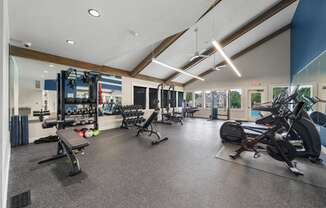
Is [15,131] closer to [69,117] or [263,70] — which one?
[69,117]

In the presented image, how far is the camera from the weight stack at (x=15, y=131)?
3.67 meters

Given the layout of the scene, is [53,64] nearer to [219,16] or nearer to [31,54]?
[31,54]

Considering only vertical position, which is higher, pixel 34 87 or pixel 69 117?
pixel 34 87

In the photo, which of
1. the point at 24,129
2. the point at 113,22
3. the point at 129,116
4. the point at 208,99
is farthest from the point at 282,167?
the point at 208,99

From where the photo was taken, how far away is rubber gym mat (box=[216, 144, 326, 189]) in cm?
224

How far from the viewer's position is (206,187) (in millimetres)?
2004

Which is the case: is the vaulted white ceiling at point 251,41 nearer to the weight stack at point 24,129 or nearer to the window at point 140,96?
the window at point 140,96

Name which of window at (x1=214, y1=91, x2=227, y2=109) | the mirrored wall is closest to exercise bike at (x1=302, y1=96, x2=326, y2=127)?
window at (x1=214, y1=91, x2=227, y2=109)

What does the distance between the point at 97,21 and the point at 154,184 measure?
3502 mm

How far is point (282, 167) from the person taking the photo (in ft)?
8.74

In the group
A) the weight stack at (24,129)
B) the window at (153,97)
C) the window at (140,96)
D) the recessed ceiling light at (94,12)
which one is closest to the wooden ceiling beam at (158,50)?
the window at (140,96)

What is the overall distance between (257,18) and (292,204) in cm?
673

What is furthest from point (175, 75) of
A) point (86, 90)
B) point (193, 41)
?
point (86, 90)

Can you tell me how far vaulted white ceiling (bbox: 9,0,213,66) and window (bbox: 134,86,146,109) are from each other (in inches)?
155
